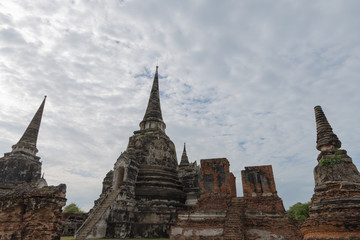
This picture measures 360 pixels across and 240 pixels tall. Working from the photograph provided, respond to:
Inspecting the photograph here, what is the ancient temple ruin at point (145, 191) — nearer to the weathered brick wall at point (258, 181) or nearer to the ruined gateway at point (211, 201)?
the ruined gateway at point (211, 201)

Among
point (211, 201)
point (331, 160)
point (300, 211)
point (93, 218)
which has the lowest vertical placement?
point (93, 218)

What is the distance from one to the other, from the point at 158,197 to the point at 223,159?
6.52 m

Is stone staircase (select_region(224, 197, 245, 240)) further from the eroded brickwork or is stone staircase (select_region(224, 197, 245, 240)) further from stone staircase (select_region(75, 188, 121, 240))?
stone staircase (select_region(75, 188, 121, 240))

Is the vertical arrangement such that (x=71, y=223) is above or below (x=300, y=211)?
below

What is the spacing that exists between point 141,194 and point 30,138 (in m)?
15.9

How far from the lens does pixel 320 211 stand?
6.75m

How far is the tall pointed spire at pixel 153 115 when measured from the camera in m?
22.4

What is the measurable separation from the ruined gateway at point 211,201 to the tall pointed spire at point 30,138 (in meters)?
11.4

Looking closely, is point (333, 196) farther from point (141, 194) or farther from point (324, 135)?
point (141, 194)

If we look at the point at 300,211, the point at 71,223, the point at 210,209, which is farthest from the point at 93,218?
the point at 300,211

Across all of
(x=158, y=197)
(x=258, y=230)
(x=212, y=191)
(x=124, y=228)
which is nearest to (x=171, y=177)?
(x=158, y=197)

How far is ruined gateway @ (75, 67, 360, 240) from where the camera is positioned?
673 cm

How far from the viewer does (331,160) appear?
25.7 ft

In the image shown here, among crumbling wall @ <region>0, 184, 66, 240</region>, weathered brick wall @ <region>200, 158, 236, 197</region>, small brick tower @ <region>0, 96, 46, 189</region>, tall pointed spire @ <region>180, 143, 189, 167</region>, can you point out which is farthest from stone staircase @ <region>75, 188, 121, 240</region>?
small brick tower @ <region>0, 96, 46, 189</region>
